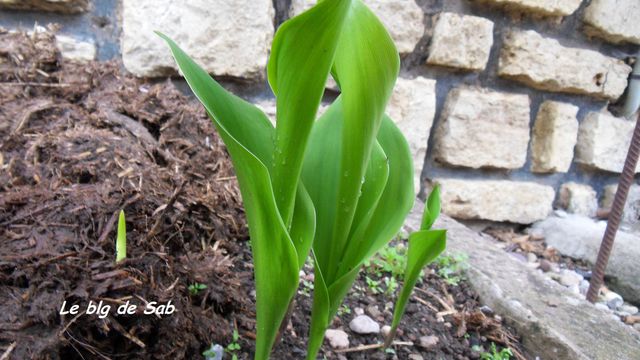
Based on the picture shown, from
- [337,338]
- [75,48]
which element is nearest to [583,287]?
[337,338]

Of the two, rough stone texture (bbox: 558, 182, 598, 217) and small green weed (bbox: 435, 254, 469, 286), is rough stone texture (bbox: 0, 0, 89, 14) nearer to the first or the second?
small green weed (bbox: 435, 254, 469, 286)

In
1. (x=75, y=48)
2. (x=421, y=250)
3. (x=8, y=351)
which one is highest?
(x=75, y=48)

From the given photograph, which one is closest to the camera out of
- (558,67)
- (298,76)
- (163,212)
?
(298,76)

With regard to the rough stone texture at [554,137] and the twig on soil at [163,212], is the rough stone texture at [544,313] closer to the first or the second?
the twig on soil at [163,212]

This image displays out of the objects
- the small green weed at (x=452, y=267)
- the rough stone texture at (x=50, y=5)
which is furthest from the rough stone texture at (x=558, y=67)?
the rough stone texture at (x=50, y=5)

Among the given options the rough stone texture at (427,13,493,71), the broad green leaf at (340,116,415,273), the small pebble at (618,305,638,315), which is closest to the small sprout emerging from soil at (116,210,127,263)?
the broad green leaf at (340,116,415,273)

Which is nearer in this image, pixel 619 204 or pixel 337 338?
pixel 337 338

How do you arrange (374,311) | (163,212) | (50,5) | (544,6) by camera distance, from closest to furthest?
(163,212)
(374,311)
(50,5)
(544,6)

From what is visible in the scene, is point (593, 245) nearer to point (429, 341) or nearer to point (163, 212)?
point (429, 341)

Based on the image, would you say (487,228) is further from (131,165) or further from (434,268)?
(131,165)
